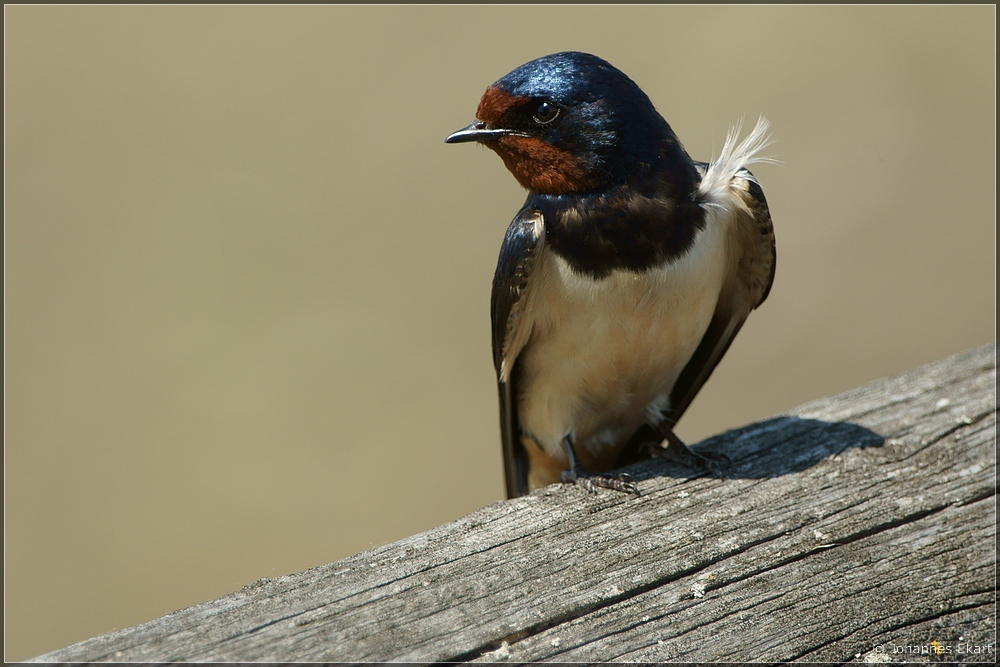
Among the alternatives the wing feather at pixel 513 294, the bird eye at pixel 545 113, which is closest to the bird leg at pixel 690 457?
the wing feather at pixel 513 294

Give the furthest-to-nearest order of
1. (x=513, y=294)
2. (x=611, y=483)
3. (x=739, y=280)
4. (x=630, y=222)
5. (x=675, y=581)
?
(x=739, y=280)
(x=513, y=294)
(x=630, y=222)
(x=611, y=483)
(x=675, y=581)

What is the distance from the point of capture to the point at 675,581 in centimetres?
191

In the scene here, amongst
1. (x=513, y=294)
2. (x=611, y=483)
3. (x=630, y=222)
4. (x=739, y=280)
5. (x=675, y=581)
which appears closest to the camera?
(x=675, y=581)

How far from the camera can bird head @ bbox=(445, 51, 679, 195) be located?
261 centimetres

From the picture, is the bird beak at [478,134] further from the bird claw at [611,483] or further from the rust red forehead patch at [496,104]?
the bird claw at [611,483]

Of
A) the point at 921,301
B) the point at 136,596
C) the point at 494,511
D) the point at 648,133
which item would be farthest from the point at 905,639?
the point at 921,301

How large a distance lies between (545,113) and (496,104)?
0.15 meters

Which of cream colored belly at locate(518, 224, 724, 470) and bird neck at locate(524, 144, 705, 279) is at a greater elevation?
bird neck at locate(524, 144, 705, 279)

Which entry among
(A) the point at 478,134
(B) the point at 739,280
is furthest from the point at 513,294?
(B) the point at 739,280

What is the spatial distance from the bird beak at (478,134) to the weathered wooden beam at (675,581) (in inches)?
40.8

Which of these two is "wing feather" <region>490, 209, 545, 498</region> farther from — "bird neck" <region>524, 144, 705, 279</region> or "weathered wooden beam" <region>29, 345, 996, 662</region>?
"weathered wooden beam" <region>29, 345, 996, 662</region>

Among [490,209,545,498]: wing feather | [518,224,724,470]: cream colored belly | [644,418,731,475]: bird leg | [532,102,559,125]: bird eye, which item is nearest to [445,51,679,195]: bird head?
[532,102,559,125]: bird eye

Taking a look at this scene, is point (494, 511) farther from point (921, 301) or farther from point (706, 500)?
point (921, 301)

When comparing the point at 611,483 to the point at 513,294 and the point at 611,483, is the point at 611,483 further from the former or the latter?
the point at 513,294
